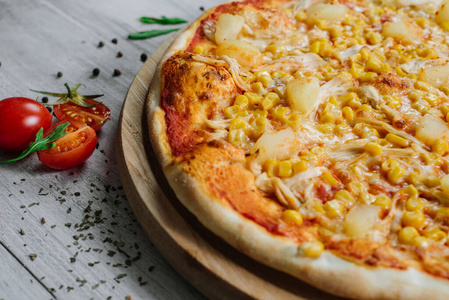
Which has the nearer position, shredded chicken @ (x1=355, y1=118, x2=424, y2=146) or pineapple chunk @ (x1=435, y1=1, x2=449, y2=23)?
shredded chicken @ (x1=355, y1=118, x2=424, y2=146)

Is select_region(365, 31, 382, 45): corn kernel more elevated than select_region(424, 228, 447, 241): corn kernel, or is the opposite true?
select_region(365, 31, 382, 45): corn kernel

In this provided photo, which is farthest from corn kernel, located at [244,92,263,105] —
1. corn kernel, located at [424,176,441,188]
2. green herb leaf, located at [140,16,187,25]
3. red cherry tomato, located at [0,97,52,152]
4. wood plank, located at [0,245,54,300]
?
green herb leaf, located at [140,16,187,25]

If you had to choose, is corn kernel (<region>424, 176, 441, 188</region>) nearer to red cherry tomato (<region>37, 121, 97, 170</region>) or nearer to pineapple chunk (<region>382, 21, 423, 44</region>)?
pineapple chunk (<region>382, 21, 423, 44</region>)

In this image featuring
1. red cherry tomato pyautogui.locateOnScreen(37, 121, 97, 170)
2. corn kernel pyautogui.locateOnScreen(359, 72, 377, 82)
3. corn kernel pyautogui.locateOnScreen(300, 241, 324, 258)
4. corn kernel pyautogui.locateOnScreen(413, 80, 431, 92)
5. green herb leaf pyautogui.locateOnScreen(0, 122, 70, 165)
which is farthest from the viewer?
corn kernel pyautogui.locateOnScreen(359, 72, 377, 82)

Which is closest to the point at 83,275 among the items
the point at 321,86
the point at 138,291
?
the point at 138,291

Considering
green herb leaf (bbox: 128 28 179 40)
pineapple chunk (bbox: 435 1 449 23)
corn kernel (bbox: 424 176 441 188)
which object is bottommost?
green herb leaf (bbox: 128 28 179 40)

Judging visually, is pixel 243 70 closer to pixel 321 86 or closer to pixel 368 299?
pixel 321 86

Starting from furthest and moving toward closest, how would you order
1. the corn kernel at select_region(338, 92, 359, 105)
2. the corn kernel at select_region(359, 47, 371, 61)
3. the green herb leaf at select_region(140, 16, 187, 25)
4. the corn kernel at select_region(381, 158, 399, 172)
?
the green herb leaf at select_region(140, 16, 187, 25) < the corn kernel at select_region(359, 47, 371, 61) < the corn kernel at select_region(338, 92, 359, 105) < the corn kernel at select_region(381, 158, 399, 172)
